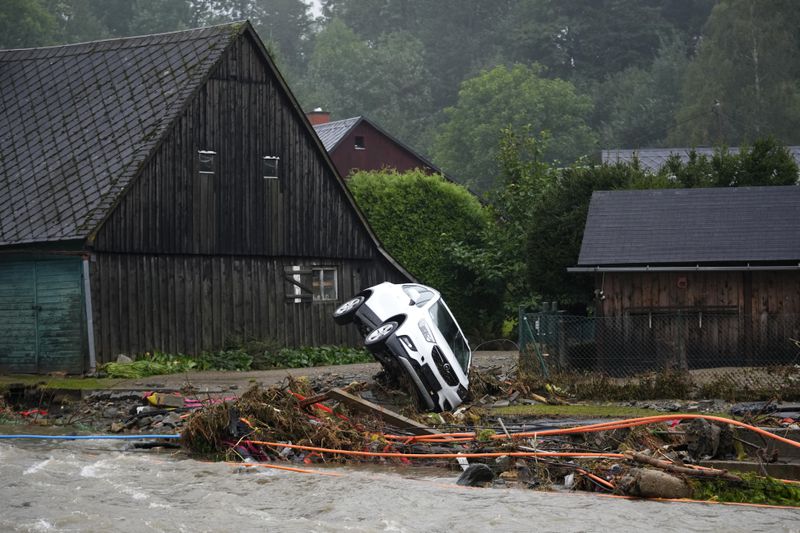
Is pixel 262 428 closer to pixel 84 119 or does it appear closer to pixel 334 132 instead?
pixel 84 119

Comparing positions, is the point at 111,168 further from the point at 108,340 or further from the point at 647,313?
the point at 647,313

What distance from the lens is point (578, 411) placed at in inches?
780

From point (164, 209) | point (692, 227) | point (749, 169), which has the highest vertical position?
point (749, 169)

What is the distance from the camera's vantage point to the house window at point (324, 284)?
102 ft

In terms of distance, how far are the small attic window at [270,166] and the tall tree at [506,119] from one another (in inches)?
1833

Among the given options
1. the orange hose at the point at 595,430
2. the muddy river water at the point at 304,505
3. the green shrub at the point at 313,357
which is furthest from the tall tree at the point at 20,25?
the orange hose at the point at 595,430

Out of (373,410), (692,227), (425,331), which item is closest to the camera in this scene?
(373,410)

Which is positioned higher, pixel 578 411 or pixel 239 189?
pixel 239 189

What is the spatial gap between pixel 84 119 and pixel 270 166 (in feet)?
14.4

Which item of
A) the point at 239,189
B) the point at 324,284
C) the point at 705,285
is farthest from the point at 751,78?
the point at 239,189

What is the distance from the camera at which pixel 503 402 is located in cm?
2127

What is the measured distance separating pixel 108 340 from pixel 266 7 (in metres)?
87.7

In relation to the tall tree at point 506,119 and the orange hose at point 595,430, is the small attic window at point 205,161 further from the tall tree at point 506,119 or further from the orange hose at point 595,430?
the tall tree at point 506,119

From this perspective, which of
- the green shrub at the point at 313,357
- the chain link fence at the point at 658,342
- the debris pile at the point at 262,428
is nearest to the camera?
the debris pile at the point at 262,428
